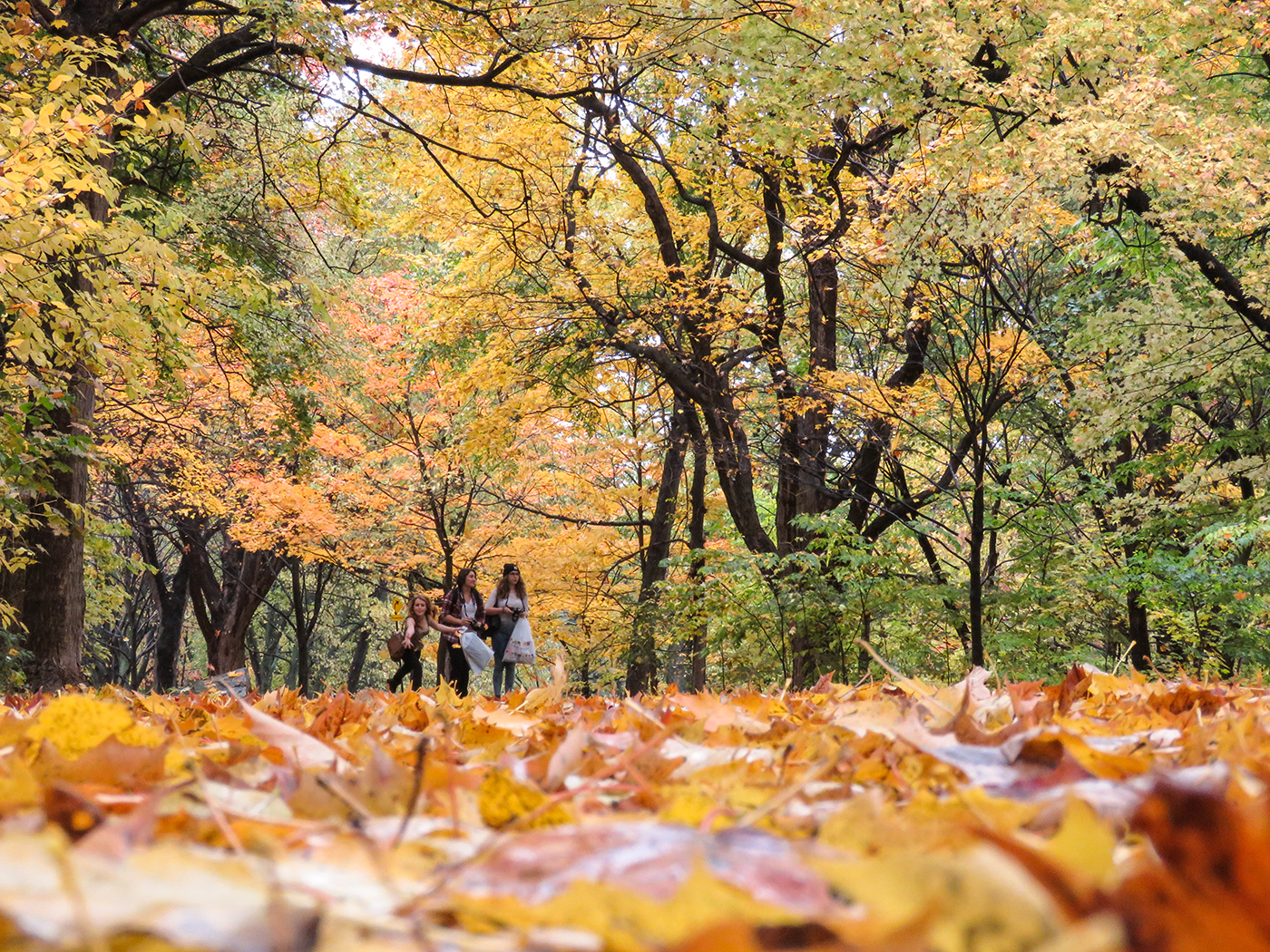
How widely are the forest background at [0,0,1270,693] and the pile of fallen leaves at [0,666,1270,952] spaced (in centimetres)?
473

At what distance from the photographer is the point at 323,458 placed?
60.1 feet

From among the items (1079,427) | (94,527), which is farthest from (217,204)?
(1079,427)

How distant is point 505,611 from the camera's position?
34.9ft

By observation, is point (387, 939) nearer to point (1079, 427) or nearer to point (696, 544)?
point (1079, 427)

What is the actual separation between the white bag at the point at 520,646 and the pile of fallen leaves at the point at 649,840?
924 centimetres

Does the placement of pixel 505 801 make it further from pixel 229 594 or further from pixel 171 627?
pixel 171 627

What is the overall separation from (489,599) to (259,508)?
26.5 feet

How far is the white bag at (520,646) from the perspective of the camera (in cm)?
1045

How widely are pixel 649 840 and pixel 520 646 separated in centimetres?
1007

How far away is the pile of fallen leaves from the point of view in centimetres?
44

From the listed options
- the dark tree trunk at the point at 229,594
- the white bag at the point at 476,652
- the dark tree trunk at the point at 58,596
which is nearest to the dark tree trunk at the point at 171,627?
the dark tree trunk at the point at 229,594

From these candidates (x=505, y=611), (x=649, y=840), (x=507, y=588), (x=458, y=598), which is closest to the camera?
(x=649, y=840)

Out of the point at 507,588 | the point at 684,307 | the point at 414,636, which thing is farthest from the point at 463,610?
the point at 684,307

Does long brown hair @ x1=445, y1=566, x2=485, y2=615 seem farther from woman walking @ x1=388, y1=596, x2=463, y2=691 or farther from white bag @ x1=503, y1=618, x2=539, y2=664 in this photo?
white bag @ x1=503, y1=618, x2=539, y2=664
